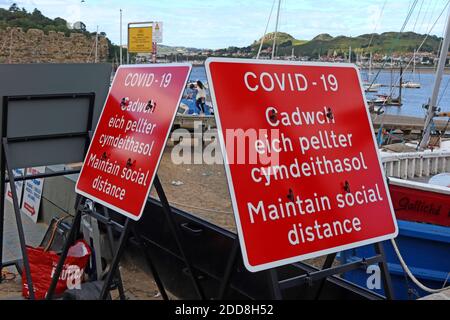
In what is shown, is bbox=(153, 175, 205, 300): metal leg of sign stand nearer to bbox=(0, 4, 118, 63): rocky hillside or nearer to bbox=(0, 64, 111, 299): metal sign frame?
bbox=(0, 64, 111, 299): metal sign frame

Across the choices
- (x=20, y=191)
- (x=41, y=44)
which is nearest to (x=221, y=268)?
(x=20, y=191)

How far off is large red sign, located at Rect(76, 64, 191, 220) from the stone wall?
5662 cm

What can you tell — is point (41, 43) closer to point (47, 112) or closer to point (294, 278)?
point (47, 112)

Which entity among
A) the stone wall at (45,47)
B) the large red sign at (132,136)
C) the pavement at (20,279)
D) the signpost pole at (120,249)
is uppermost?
the stone wall at (45,47)

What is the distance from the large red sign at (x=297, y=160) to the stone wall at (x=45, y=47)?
57.7 metres

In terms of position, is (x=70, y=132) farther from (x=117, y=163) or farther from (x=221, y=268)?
(x=221, y=268)

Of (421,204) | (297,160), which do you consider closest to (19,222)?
(297,160)

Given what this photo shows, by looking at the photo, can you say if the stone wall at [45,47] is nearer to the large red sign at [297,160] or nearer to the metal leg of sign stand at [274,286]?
the large red sign at [297,160]

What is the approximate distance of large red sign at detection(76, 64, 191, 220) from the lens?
8.59 feet

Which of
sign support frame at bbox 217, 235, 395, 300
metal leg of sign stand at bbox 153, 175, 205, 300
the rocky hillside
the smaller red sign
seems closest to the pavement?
metal leg of sign stand at bbox 153, 175, 205, 300

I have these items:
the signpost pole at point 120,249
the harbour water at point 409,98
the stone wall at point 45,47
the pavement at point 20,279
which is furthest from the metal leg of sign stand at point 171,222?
the stone wall at point 45,47

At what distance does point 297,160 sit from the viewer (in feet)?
7.18

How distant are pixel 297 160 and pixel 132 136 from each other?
43.8 inches

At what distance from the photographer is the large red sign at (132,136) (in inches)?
103
